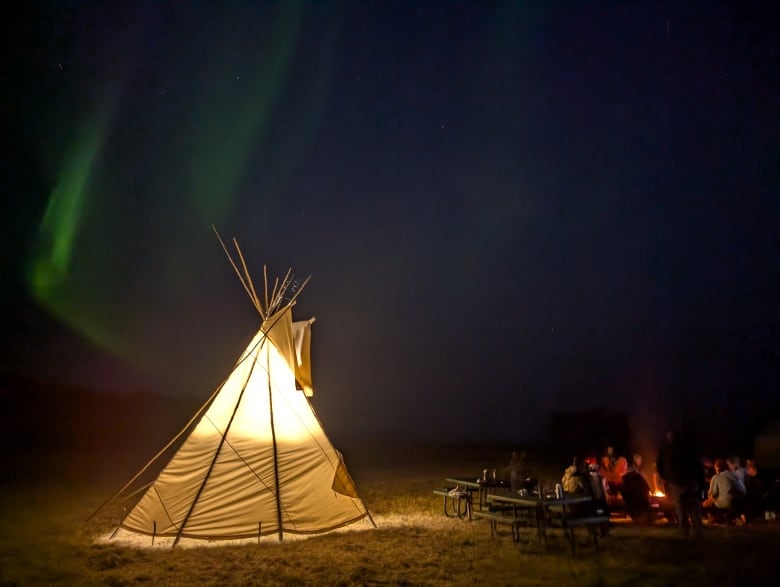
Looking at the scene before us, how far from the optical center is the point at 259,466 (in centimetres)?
900

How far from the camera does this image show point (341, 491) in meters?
9.16

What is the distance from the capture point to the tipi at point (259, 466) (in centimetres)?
863

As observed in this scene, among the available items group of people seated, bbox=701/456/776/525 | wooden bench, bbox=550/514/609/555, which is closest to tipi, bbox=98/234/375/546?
wooden bench, bbox=550/514/609/555

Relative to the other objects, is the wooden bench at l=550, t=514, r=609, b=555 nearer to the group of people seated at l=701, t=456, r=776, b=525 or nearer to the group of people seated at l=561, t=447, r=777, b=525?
the group of people seated at l=561, t=447, r=777, b=525

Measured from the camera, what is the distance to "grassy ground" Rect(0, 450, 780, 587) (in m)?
6.64

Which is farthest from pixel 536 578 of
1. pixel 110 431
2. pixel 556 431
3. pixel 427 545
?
pixel 556 431

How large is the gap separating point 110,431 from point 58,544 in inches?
1075

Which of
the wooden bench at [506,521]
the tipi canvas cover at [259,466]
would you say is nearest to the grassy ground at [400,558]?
the wooden bench at [506,521]

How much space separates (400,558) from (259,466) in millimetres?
2734

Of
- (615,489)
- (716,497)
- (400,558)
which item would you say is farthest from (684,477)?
(400,558)

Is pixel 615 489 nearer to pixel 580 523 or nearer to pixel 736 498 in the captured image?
pixel 736 498

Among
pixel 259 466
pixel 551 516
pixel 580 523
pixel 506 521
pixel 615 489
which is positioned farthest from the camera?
pixel 615 489

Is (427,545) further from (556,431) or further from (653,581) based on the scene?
(556,431)

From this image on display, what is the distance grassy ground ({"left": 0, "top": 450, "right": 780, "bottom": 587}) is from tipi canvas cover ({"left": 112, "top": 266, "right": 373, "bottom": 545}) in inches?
19.7
